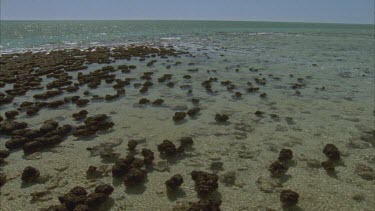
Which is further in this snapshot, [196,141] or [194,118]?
[194,118]

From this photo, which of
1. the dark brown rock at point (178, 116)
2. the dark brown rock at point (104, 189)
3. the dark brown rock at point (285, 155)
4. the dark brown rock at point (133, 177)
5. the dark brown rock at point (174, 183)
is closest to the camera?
the dark brown rock at point (104, 189)

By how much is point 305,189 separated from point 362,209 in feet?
3.79

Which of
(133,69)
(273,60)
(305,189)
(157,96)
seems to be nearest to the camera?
(305,189)

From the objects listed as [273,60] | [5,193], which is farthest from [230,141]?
[273,60]

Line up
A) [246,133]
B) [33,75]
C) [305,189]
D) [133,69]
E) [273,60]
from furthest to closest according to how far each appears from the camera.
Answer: [273,60]
[133,69]
[33,75]
[246,133]
[305,189]

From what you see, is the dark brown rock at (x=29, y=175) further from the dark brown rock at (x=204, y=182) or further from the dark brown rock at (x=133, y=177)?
the dark brown rock at (x=204, y=182)

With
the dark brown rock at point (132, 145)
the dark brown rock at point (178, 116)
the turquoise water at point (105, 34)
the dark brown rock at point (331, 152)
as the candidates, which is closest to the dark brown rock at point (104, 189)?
the dark brown rock at point (132, 145)

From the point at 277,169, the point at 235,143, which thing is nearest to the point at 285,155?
the point at 277,169

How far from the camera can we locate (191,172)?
7.70m

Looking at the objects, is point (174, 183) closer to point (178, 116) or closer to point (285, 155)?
point (285, 155)

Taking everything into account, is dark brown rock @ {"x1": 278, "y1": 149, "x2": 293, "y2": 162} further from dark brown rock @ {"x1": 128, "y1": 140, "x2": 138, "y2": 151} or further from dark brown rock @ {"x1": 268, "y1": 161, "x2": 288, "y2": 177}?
dark brown rock @ {"x1": 128, "y1": 140, "x2": 138, "y2": 151}

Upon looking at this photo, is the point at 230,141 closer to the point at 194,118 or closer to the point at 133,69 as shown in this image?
the point at 194,118

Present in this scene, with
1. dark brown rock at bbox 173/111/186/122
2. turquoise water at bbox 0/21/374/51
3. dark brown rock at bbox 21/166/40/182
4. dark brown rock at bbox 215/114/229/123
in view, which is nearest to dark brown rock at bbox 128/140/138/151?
dark brown rock at bbox 21/166/40/182

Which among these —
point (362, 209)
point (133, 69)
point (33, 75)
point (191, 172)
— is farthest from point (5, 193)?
point (133, 69)
